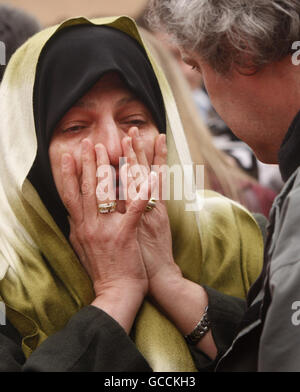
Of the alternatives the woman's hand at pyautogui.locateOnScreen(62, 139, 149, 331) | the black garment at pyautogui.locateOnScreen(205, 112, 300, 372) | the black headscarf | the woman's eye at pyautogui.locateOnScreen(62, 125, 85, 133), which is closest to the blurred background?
the black headscarf

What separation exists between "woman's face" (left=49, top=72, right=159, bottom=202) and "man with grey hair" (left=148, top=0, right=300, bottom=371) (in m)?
0.22

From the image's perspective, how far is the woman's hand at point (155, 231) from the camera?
5.02 ft

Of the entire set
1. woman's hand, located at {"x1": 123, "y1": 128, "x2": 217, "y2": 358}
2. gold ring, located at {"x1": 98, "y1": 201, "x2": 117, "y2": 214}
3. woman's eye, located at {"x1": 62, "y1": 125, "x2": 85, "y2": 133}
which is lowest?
woman's hand, located at {"x1": 123, "y1": 128, "x2": 217, "y2": 358}

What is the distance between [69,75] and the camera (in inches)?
60.4

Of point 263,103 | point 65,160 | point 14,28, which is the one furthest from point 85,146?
point 14,28

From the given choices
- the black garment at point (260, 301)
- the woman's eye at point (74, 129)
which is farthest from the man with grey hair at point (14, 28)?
the black garment at point (260, 301)

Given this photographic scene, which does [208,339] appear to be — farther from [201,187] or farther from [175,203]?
[201,187]

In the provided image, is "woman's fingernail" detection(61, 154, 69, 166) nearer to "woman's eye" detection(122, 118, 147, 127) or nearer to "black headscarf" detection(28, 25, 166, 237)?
"black headscarf" detection(28, 25, 166, 237)

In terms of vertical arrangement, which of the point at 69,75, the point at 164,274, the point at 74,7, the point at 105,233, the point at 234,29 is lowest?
the point at 164,274

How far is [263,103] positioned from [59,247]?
59cm

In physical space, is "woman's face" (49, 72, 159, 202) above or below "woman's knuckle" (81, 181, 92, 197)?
above

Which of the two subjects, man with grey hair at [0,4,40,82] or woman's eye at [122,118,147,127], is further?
man with grey hair at [0,4,40,82]

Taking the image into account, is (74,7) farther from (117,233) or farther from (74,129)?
(117,233)

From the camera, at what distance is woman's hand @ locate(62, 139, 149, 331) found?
1475 millimetres
